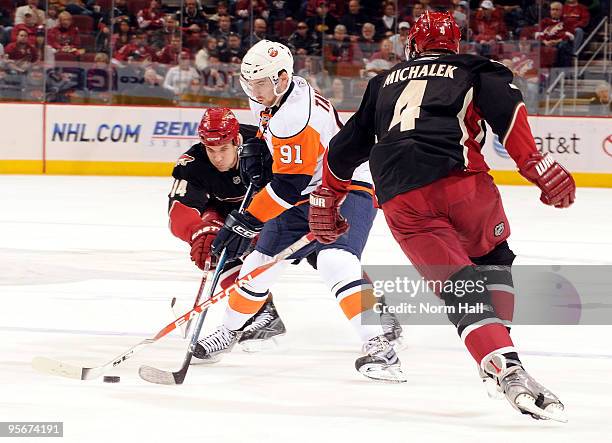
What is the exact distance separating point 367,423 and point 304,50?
8.77 meters

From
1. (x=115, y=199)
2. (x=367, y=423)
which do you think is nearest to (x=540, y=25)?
(x=115, y=199)

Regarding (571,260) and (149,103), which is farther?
(149,103)

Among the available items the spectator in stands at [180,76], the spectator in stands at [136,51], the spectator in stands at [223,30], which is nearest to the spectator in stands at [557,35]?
the spectator in stands at [223,30]

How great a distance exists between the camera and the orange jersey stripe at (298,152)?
3.48 metres

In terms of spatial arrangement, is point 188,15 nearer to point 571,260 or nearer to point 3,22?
point 3,22

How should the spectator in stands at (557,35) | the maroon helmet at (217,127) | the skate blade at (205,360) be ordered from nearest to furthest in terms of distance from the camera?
the skate blade at (205,360), the maroon helmet at (217,127), the spectator in stands at (557,35)

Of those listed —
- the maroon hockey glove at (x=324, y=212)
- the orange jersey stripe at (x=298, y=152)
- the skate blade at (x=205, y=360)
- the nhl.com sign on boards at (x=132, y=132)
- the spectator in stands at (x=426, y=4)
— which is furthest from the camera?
the spectator in stands at (x=426, y=4)

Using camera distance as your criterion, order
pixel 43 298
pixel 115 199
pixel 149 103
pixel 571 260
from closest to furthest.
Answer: pixel 43 298, pixel 571 260, pixel 115 199, pixel 149 103

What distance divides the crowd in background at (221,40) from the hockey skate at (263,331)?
704cm

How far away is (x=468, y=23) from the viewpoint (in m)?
11.5

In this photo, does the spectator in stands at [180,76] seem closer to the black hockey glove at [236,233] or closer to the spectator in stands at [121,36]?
the spectator in stands at [121,36]

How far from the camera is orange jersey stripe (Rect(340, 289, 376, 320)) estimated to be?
3.50 meters

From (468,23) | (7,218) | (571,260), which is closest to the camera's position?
(571,260)

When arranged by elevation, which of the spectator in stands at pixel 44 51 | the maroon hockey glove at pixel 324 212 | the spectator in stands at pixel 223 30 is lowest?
the spectator in stands at pixel 44 51
